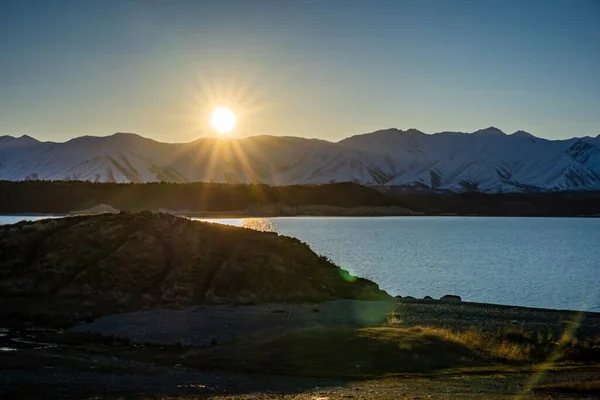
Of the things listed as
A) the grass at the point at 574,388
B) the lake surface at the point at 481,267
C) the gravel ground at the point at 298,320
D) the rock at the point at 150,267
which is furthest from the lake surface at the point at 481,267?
the grass at the point at 574,388

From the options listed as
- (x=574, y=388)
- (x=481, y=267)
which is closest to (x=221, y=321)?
(x=574, y=388)

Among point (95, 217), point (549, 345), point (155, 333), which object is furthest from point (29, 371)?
point (95, 217)

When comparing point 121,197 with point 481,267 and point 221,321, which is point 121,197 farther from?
point 221,321

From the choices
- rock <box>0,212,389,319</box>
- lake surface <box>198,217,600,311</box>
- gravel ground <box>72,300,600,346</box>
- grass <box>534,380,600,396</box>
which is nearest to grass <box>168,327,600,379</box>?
gravel ground <box>72,300,600,346</box>

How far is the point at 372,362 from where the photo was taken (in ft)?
78.9

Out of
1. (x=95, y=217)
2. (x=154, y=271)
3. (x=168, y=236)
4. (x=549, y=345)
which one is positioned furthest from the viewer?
(x=95, y=217)

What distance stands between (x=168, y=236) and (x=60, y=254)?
6.87 metres

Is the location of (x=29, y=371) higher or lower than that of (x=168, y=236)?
lower

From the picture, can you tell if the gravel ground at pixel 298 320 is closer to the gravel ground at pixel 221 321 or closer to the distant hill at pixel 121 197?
the gravel ground at pixel 221 321

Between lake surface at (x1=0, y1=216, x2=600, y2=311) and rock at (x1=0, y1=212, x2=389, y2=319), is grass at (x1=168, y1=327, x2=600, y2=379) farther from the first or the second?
lake surface at (x1=0, y1=216, x2=600, y2=311)

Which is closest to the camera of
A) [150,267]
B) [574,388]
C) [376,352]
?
[574,388]

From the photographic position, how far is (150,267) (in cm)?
4241

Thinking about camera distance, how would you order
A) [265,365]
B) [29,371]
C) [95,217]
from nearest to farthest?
[29,371] < [265,365] < [95,217]

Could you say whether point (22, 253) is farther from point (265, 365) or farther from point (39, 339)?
point (265, 365)
